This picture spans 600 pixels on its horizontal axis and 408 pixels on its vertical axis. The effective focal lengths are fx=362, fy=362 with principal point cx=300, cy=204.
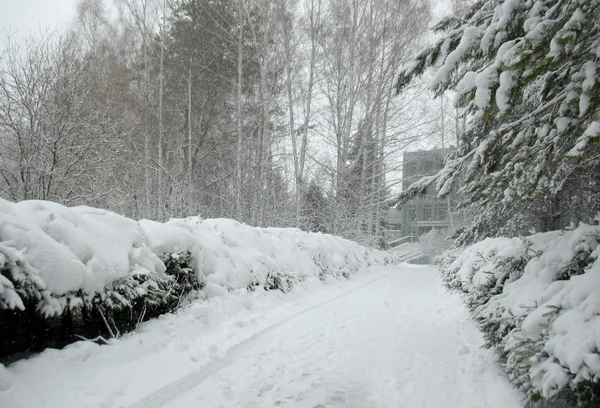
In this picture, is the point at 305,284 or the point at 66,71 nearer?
the point at 305,284

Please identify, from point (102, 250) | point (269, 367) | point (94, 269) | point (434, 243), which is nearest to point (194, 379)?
point (269, 367)

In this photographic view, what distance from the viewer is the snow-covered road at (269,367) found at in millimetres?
2695

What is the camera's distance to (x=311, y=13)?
1508 centimetres

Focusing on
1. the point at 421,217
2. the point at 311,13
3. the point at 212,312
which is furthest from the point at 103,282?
the point at 421,217

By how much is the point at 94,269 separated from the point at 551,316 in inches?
148

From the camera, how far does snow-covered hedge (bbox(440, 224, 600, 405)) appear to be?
196 centimetres

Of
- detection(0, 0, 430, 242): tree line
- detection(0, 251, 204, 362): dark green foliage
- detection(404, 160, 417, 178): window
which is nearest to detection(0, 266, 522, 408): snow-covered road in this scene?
detection(0, 251, 204, 362): dark green foliage

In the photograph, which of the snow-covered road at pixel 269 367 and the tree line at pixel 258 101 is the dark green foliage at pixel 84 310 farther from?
the tree line at pixel 258 101

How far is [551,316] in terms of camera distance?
2.35 m

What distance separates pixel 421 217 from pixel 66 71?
37.2 m

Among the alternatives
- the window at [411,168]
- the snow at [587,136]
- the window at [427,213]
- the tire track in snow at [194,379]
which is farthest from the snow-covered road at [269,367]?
the window at [427,213]

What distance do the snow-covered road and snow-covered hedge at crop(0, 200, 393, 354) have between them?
25cm

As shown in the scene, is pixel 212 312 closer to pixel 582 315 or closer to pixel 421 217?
pixel 582 315

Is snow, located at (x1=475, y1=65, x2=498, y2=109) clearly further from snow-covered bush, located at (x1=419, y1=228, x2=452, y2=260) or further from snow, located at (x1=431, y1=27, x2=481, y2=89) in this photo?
snow-covered bush, located at (x1=419, y1=228, x2=452, y2=260)
